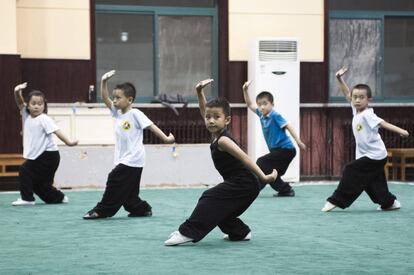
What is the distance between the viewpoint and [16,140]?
1314 cm

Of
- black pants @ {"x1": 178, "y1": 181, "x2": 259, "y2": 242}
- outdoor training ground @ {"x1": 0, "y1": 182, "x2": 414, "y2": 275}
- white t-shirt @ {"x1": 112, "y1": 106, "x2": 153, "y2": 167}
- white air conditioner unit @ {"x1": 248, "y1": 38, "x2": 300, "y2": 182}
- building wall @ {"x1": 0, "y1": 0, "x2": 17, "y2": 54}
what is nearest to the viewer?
outdoor training ground @ {"x1": 0, "y1": 182, "x2": 414, "y2": 275}

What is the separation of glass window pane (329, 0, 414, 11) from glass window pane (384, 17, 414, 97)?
18cm

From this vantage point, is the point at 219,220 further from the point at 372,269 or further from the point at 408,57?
the point at 408,57

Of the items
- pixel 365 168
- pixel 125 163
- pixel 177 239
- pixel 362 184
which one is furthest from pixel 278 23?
pixel 177 239

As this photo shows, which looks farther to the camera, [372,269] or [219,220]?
[219,220]

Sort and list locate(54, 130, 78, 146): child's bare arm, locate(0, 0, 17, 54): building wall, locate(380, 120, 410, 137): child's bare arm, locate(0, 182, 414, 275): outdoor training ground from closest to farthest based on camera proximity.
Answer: locate(0, 182, 414, 275): outdoor training ground
locate(380, 120, 410, 137): child's bare arm
locate(54, 130, 78, 146): child's bare arm
locate(0, 0, 17, 54): building wall

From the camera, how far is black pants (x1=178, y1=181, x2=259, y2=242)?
6.88 m

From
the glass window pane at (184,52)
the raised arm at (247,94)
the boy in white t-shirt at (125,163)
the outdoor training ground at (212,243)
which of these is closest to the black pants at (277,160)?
the raised arm at (247,94)

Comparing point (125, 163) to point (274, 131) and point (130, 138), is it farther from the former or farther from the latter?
point (274, 131)

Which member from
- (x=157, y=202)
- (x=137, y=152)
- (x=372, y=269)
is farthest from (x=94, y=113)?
(x=372, y=269)

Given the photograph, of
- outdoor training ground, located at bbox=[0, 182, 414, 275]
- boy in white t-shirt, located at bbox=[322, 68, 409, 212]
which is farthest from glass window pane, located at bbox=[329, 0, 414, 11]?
boy in white t-shirt, located at bbox=[322, 68, 409, 212]

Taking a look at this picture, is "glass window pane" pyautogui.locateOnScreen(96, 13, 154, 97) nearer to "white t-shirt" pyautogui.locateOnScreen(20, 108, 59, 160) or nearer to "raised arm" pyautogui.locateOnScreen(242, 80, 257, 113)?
"white t-shirt" pyautogui.locateOnScreen(20, 108, 59, 160)

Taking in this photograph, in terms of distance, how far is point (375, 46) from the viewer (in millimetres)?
15336

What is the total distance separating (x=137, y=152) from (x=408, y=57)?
7742 millimetres
